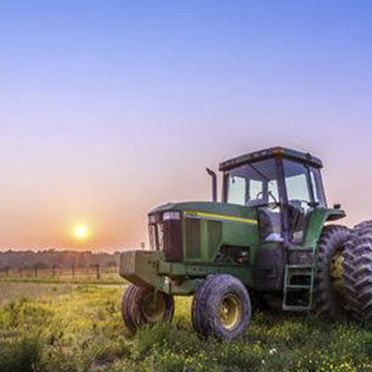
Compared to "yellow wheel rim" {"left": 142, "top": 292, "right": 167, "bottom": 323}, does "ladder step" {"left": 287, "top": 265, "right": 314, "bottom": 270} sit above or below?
above

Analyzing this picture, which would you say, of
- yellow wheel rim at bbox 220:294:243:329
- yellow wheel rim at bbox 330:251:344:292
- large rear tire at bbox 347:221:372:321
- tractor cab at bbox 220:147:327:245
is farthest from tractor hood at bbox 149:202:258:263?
large rear tire at bbox 347:221:372:321

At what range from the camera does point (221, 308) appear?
8070mm

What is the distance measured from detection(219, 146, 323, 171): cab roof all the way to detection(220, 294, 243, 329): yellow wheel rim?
114 inches

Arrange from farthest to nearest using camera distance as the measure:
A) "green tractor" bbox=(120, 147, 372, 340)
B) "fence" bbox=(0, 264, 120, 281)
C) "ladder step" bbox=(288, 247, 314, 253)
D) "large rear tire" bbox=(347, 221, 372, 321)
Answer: "fence" bbox=(0, 264, 120, 281) → "ladder step" bbox=(288, 247, 314, 253) → "large rear tire" bbox=(347, 221, 372, 321) → "green tractor" bbox=(120, 147, 372, 340)

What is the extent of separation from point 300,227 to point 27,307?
7.82 m

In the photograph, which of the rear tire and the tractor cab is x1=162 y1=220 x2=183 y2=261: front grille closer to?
the rear tire

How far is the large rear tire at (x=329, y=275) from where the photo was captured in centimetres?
912

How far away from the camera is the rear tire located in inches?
304

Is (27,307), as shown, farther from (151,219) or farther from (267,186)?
(267,186)

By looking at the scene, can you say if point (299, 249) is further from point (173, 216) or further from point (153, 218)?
point (153, 218)

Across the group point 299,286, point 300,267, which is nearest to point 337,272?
point 300,267

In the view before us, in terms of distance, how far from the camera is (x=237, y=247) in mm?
9461

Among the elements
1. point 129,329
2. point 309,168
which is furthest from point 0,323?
point 309,168

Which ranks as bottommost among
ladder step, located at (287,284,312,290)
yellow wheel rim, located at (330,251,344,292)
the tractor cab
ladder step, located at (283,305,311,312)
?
ladder step, located at (283,305,311,312)
